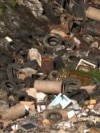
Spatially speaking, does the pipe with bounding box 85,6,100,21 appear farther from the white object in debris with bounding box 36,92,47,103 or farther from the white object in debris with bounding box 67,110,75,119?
the white object in debris with bounding box 67,110,75,119

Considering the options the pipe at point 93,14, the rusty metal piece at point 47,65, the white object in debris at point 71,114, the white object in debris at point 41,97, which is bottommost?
the white object in debris at point 71,114

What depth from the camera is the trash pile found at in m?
10.4

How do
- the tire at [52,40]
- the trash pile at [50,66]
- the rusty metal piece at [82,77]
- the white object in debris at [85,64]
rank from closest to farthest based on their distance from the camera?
the trash pile at [50,66] → the rusty metal piece at [82,77] → the white object in debris at [85,64] → the tire at [52,40]

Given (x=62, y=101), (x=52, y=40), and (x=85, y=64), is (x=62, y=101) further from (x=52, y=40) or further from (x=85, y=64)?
(x=52, y=40)

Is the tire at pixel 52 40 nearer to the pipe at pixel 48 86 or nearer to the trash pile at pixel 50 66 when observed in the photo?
the trash pile at pixel 50 66

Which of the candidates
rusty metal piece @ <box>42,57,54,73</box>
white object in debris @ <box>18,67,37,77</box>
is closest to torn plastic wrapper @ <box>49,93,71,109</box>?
white object in debris @ <box>18,67,37,77</box>

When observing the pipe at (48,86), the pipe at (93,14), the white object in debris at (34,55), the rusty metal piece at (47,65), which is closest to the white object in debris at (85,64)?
the rusty metal piece at (47,65)

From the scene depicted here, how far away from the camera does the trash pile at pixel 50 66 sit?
1039cm

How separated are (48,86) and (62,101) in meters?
0.71

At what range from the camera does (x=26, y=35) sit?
14.2 m

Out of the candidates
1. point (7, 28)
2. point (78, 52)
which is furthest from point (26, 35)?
point (78, 52)

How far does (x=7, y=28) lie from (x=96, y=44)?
2793mm

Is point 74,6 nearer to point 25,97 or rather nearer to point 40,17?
point 40,17

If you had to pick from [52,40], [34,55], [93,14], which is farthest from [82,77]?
[93,14]
